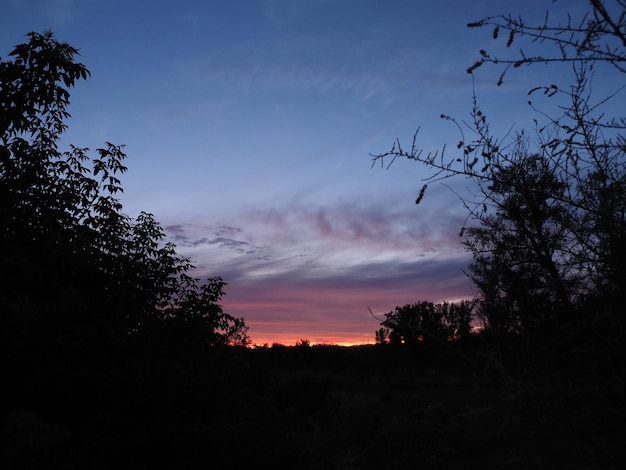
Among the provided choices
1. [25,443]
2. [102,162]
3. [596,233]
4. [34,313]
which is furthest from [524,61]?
[102,162]

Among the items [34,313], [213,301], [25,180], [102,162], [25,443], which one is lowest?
[25,443]

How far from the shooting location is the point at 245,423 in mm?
6926

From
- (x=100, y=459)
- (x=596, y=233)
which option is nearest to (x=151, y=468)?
(x=100, y=459)

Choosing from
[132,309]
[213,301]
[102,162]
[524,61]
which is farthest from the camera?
[213,301]

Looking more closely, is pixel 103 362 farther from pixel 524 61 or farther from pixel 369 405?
pixel 369 405

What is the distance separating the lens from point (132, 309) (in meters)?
7.45

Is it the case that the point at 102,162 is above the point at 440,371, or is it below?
above

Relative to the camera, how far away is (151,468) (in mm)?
5812

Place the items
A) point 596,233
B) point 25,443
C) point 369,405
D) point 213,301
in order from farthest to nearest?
point 369,405, point 213,301, point 25,443, point 596,233

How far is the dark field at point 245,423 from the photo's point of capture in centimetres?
180

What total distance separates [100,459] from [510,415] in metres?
4.91

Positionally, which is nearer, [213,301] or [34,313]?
[34,313]

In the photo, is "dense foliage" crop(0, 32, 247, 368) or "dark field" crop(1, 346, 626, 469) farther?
"dense foliage" crop(0, 32, 247, 368)

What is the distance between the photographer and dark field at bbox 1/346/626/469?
1798mm
